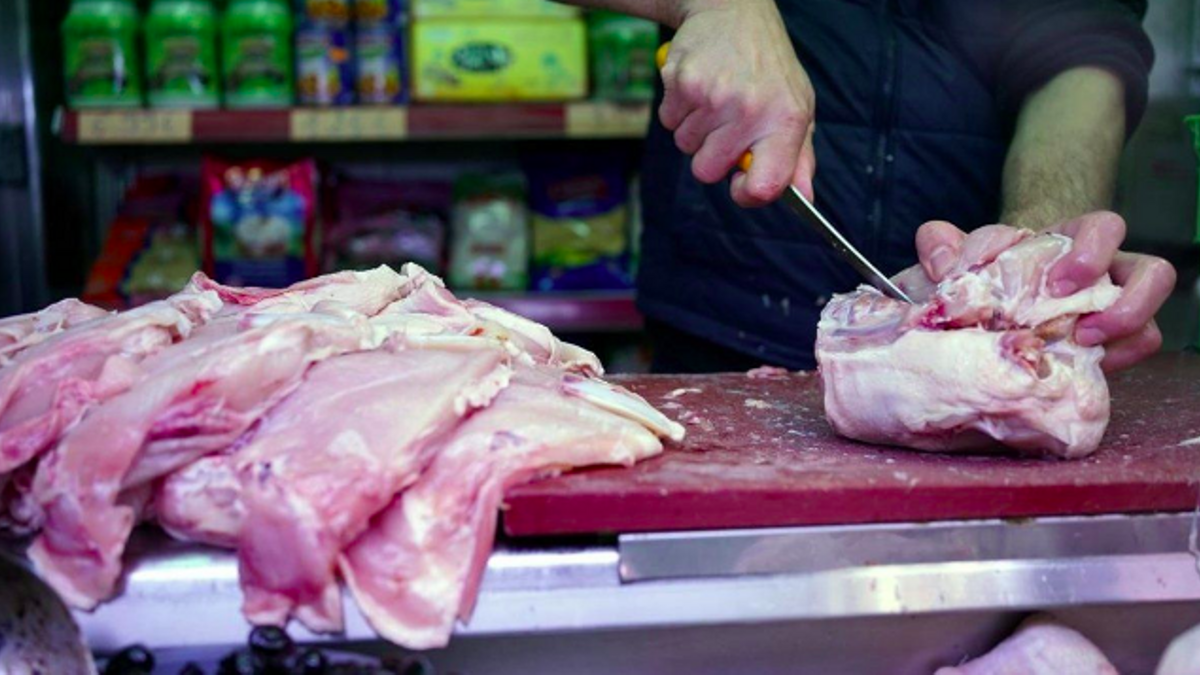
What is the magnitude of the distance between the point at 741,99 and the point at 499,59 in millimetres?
1573

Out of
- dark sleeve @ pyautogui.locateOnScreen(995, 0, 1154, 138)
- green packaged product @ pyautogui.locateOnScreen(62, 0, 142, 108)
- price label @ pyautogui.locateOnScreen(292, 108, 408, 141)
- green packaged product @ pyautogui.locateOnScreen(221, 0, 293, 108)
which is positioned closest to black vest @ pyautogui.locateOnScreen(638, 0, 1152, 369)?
dark sleeve @ pyautogui.locateOnScreen(995, 0, 1154, 138)

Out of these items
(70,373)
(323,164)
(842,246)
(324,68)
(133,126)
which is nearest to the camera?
(70,373)

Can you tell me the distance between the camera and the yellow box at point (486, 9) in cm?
302

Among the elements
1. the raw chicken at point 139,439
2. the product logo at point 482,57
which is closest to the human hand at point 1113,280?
the raw chicken at point 139,439

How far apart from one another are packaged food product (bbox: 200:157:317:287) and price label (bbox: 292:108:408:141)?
0.98 feet

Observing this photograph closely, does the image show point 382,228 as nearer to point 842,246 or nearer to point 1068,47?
point 1068,47

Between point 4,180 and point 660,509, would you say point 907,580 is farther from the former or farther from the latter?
point 4,180

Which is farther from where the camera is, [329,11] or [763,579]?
[329,11]

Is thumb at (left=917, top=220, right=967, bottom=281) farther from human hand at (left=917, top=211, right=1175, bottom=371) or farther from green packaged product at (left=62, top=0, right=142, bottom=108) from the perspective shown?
green packaged product at (left=62, top=0, right=142, bottom=108)

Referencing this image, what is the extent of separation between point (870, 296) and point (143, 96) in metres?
2.29

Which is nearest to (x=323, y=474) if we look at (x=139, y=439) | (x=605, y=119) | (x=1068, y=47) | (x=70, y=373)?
(x=139, y=439)

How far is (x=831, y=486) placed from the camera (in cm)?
108

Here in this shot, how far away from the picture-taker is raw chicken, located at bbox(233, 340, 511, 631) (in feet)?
3.26

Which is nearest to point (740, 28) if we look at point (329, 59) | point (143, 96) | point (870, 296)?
point (870, 296)
